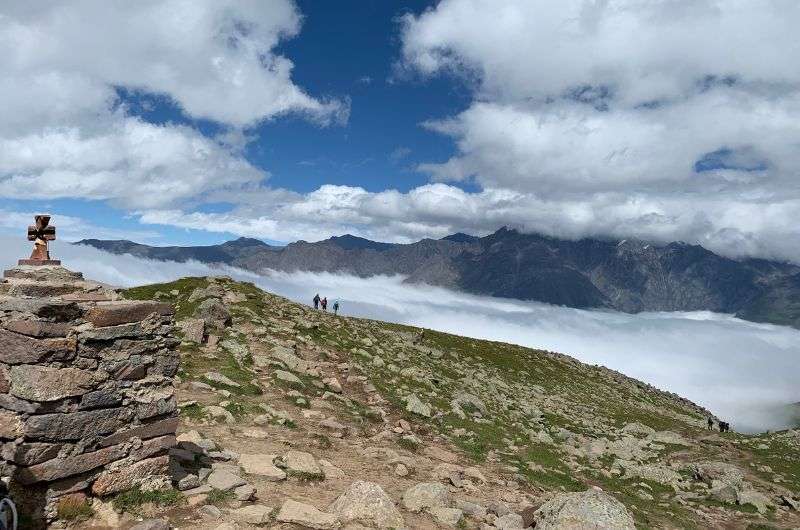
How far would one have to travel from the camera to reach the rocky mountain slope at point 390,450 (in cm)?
1416

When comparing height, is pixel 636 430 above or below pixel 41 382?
below

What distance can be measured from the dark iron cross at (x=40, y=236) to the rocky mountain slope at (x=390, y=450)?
6.40 metres

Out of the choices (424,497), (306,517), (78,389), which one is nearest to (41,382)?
(78,389)

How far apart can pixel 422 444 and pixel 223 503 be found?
12655mm

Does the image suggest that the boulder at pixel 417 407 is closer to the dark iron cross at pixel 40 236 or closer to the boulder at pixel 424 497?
the boulder at pixel 424 497

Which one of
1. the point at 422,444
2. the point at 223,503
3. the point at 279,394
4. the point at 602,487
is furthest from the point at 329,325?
the point at 223,503

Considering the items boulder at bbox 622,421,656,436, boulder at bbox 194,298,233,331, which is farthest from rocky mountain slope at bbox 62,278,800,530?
boulder at bbox 622,421,656,436

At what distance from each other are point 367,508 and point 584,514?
19.8 ft

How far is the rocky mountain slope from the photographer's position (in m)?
14.2

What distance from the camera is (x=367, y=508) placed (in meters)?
14.2

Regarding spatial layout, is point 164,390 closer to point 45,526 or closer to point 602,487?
point 45,526

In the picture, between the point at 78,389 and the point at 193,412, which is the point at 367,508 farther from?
the point at 193,412

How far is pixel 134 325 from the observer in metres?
12.6

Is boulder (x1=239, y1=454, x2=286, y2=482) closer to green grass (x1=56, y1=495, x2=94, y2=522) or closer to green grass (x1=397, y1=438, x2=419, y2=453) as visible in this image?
green grass (x1=56, y1=495, x2=94, y2=522)
